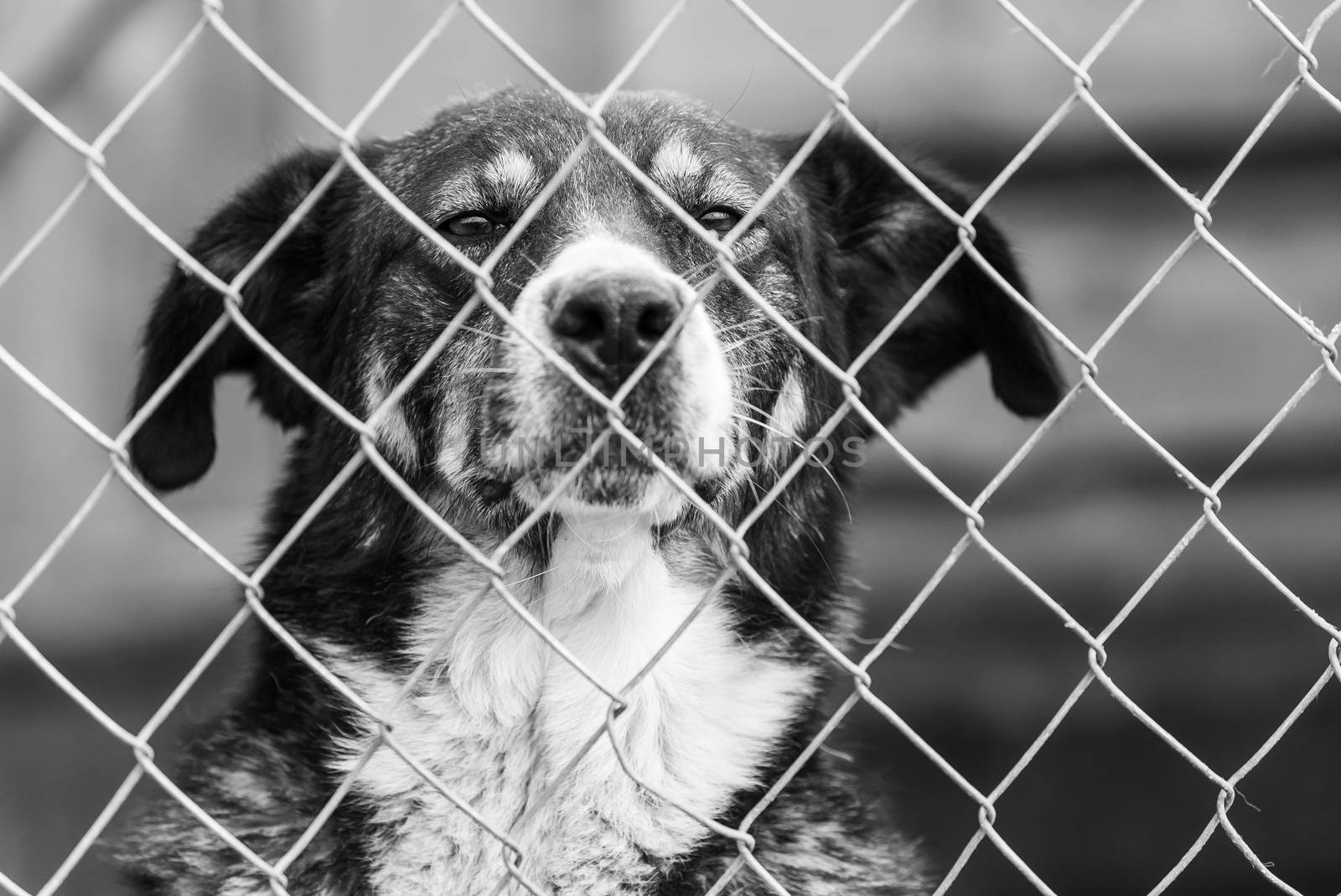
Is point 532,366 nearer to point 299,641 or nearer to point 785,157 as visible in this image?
point 299,641

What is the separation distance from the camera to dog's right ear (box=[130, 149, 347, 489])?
8.42ft

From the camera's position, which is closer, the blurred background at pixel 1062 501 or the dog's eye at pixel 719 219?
the dog's eye at pixel 719 219

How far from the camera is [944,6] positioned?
471 centimetres

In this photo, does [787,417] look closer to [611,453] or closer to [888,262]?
[888,262]

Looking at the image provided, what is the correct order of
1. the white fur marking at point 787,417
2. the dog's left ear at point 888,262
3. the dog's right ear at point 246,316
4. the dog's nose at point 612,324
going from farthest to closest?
the dog's left ear at point 888,262, the white fur marking at point 787,417, the dog's right ear at point 246,316, the dog's nose at point 612,324

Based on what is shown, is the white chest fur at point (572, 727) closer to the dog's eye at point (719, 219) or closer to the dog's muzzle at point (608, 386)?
the dog's muzzle at point (608, 386)

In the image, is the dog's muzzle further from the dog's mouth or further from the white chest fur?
the white chest fur

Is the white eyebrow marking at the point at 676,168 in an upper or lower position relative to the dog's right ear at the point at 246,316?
upper

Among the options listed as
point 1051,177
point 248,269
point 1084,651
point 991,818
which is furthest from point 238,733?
point 1051,177

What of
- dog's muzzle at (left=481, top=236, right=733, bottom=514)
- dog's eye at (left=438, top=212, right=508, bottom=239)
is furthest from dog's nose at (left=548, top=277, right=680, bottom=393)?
dog's eye at (left=438, top=212, right=508, bottom=239)

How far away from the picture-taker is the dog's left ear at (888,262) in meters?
2.91

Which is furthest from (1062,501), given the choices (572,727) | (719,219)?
(572,727)

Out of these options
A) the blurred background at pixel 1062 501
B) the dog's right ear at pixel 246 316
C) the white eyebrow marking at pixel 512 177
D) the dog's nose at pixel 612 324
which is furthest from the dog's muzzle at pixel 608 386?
the blurred background at pixel 1062 501

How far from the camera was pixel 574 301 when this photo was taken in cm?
201
